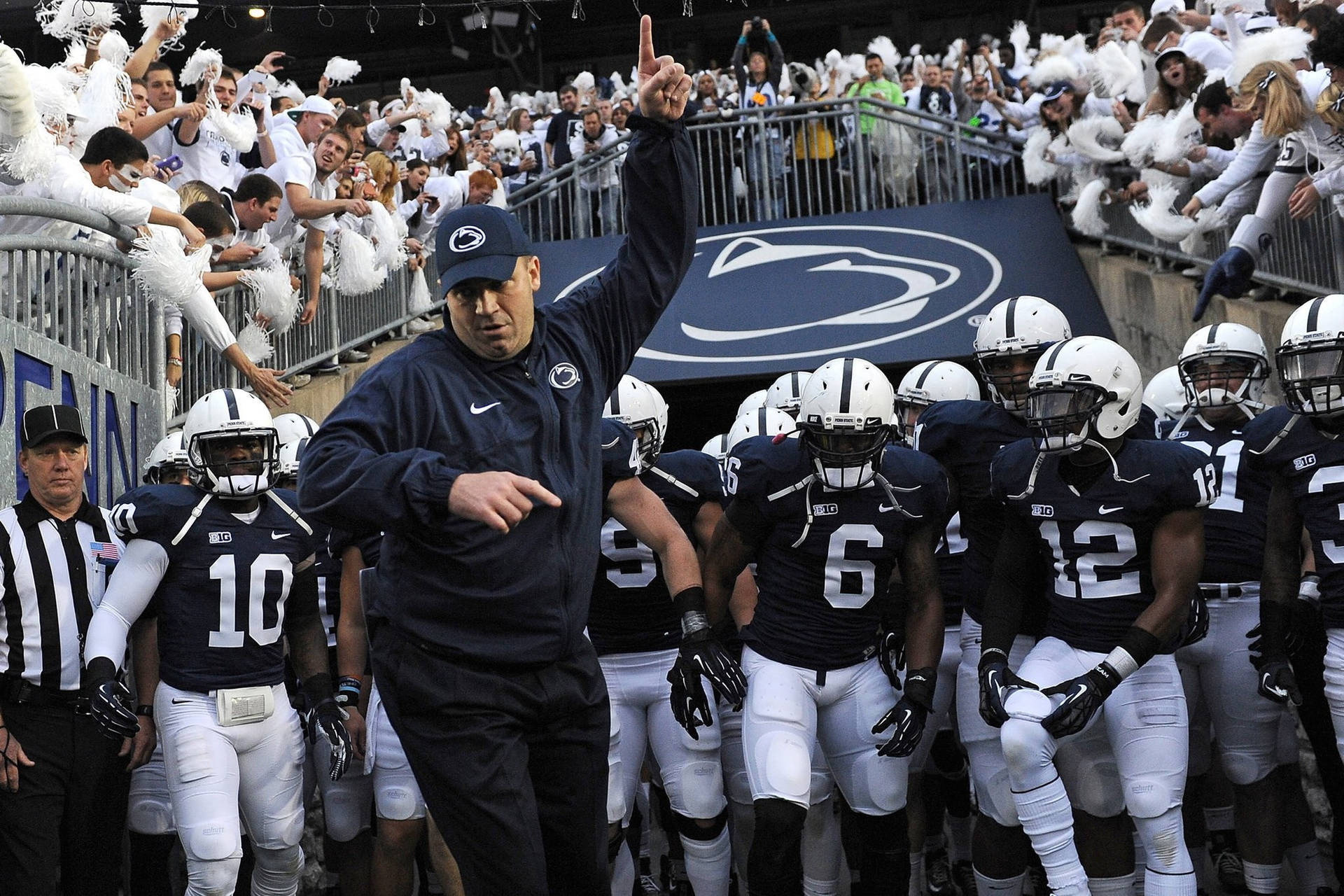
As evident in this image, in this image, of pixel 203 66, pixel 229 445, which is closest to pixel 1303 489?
pixel 229 445

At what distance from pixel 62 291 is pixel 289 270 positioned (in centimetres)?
228

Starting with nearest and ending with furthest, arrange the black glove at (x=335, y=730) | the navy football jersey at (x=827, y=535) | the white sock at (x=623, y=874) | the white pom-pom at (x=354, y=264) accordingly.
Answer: the navy football jersey at (x=827, y=535), the black glove at (x=335, y=730), the white sock at (x=623, y=874), the white pom-pom at (x=354, y=264)

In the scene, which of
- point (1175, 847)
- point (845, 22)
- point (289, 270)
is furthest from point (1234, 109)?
point (845, 22)

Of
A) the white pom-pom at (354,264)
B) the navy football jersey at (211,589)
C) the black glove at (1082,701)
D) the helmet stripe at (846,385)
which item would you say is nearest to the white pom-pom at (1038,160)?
the white pom-pom at (354,264)

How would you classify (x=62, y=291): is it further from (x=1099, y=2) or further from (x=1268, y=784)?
(x=1099, y=2)

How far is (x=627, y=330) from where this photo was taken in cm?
Answer: 368

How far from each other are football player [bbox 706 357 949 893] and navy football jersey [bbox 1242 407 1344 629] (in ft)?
4.02

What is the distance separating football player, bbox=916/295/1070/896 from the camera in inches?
234

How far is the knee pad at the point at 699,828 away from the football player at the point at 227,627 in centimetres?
136

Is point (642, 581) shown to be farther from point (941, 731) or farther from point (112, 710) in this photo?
point (112, 710)

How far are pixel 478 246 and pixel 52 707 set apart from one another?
3.30m

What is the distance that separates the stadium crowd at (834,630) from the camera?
5.39 meters

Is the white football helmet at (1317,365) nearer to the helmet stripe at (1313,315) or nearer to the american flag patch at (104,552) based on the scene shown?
the helmet stripe at (1313,315)

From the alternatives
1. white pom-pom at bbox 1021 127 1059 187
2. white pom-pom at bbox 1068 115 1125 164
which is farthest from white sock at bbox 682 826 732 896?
white pom-pom at bbox 1021 127 1059 187
